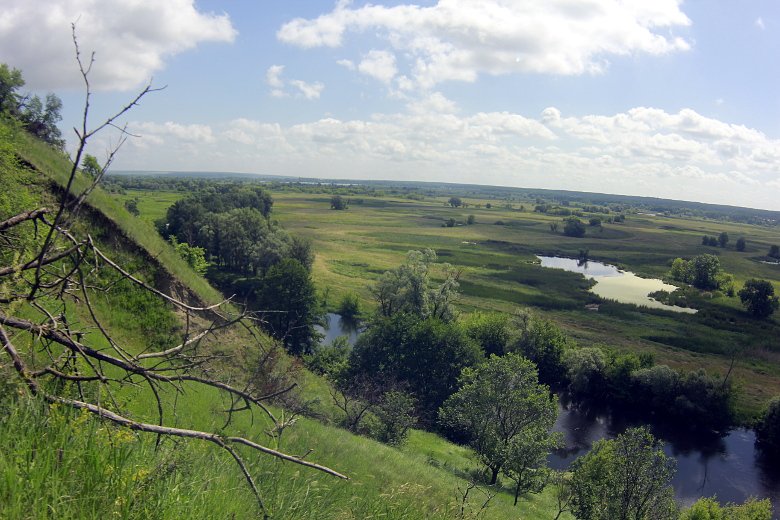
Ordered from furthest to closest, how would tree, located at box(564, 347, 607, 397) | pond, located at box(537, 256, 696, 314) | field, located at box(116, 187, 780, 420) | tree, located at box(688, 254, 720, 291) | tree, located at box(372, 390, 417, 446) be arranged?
tree, located at box(688, 254, 720, 291)
pond, located at box(537, 256, 696, 314)
field, located at box(116, 187, 780, 420)
tree, located at box(564, 347, 607, 397)
tree, located at box(372, 390, 417, 446)

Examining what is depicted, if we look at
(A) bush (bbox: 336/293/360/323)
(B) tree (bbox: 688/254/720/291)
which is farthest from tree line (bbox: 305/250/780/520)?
(B) tree (bbox: 688/254/720/291)

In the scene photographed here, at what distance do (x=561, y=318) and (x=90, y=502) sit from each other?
206 feet

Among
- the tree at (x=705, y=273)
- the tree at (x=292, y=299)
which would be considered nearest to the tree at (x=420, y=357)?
the tree at (x=292, y=299)

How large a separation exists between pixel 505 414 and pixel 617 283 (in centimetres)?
6923

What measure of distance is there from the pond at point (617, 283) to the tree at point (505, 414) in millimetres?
51881

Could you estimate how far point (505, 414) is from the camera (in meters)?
24.7

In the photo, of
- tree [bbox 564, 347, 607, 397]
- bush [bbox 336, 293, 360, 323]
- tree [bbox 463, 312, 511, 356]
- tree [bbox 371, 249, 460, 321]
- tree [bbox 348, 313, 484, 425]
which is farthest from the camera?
bush [bbox 336, 293, 360, 323]

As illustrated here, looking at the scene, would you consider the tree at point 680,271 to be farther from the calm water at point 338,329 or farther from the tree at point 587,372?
the calm water at point 338,329

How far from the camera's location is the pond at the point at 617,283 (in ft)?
236

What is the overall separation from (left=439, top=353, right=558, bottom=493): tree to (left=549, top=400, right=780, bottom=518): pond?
835 centimetres

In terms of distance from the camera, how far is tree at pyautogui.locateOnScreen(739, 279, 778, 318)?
67.6 m

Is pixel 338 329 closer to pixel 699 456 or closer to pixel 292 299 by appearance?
pixel 292 299

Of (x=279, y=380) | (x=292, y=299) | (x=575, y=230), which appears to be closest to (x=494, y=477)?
(x=279, y=380)

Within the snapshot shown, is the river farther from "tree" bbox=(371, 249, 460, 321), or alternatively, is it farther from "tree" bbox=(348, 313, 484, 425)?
"tree" bbox=(371, 249, 460, 321)
